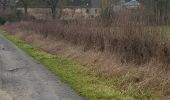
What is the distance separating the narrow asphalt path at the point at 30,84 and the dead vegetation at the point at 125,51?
153cm

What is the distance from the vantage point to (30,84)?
43.8 ft

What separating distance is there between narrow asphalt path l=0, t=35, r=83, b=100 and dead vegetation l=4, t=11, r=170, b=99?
5.01ft

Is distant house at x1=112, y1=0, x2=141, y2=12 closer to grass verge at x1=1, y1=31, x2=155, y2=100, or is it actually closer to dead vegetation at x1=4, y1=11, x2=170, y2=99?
dead vegetation at x1=4, y1=11, x2=170, y2=99

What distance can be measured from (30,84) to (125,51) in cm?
387

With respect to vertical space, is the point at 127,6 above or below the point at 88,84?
above

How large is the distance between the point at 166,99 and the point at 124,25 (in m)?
6.19

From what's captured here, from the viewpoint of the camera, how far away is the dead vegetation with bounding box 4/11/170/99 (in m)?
12.2

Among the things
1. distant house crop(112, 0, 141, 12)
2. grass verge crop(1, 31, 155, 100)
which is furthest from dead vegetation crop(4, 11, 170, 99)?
distant house crop(112, 0, 141, 12)

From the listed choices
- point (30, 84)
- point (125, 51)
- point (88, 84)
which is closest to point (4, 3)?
point (125, 51)

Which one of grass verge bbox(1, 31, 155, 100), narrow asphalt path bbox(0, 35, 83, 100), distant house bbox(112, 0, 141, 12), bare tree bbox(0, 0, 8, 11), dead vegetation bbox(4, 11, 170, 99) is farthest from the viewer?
bare tree bbox(0, 0, 8, 11)

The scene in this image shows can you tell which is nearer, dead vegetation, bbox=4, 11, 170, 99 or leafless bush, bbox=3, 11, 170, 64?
dead vegetation, bbox=4, 11, 170, 99

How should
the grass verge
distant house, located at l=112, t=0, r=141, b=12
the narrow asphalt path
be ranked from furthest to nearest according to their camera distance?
distant house, located at l=112, t=0, r=141, b=12, the narrow asphalt path, the grass verge

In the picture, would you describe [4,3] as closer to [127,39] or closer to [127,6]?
[127,6]

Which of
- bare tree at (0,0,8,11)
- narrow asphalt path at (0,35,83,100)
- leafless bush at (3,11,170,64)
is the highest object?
leafless bush at (3,11,170,64)
